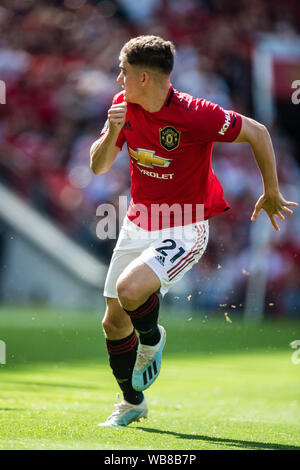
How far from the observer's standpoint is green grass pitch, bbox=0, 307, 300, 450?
3908 millimetres

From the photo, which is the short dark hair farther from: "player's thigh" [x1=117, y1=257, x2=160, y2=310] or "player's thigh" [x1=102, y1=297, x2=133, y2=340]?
"player's thigh" [x1=102, y1=297, x2=133, y2=340]

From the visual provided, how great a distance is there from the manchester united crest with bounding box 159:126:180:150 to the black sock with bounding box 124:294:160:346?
811mm

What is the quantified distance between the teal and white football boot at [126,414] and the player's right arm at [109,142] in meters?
1.33

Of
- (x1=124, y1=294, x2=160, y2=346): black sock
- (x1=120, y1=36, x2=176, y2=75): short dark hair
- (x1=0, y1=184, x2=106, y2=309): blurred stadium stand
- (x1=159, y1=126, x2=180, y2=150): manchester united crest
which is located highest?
(x1=120, y1=36, x2=176, y2=75): short dark hair

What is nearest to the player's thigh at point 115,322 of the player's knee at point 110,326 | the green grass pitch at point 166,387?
the player's knee at point 110,326

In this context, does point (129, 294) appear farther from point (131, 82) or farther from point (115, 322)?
point (131, 82)

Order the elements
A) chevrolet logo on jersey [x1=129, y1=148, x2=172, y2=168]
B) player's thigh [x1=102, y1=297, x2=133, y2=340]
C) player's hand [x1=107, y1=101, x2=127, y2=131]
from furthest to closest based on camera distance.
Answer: player's thigh [x1=102, y1=297, x2=133, y2=340] → chevrolet logo on jersey [x1=129, y1=148, x2=172, y2=168] → player's hand [x1=107, y1=101, x2=127, y2=131]

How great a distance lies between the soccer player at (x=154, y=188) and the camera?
13.6 ft

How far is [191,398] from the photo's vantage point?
603 cm

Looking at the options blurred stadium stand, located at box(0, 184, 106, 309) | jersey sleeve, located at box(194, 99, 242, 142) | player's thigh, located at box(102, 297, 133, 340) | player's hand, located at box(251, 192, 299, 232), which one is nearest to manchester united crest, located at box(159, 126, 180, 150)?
jersey sleeve, located at box(194, 99, 242, 142)

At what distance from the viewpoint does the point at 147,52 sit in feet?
13.8

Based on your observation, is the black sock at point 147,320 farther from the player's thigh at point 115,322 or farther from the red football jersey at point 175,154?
the red football jersey at point 175,154

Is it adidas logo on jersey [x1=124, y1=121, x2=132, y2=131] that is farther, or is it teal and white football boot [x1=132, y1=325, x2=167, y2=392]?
adidas logo on jersey [x1=124, y1=121, x2=132, y2=131]
